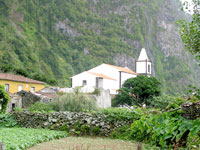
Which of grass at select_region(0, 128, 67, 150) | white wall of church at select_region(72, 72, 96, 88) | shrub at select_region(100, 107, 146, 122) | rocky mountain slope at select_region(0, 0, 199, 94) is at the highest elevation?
rocky mountain slope at select_region(0, 0, 199, 94)

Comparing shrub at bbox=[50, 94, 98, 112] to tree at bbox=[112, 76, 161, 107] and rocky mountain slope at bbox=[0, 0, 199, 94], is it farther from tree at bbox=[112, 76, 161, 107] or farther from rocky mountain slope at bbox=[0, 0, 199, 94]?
rocky mountain slope at bbox=[0, 0, 199, 94]

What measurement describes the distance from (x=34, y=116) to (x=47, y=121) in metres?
0.88

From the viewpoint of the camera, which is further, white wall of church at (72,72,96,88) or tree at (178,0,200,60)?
white wall of church at (72,72,96,88)

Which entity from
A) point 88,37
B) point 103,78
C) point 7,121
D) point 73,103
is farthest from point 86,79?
point 88,37

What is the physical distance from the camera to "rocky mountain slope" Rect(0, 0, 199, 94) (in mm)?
71125

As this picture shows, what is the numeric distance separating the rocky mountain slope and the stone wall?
123 feet

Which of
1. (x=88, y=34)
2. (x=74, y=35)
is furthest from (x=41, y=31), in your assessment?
(x=88, y=34)

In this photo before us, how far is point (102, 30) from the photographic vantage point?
107 m

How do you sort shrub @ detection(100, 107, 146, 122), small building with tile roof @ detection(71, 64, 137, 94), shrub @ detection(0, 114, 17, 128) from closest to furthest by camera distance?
shrub @ detection(100, 107, 146, 122) → shrub @ detection(0, 114, 17, 128) → small building with tile roof @ detection(71, 64, 137, 94)

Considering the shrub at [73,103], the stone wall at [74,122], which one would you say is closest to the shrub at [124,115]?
the stone wall at [74,122]

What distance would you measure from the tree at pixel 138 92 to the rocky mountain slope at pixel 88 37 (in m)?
25.6

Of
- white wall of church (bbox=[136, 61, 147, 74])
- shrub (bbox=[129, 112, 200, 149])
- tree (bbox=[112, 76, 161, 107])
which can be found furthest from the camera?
white wall of church (bbox=[136, 61, 147, 74])

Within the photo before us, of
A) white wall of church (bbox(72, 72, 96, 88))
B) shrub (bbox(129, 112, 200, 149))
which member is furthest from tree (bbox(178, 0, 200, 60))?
white wall of church (bbox(72, 72, 96, 88))

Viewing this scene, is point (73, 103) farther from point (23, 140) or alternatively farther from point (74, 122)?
point (23, 140)
